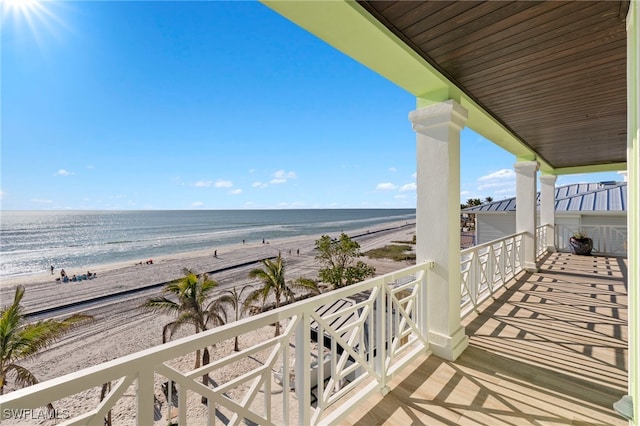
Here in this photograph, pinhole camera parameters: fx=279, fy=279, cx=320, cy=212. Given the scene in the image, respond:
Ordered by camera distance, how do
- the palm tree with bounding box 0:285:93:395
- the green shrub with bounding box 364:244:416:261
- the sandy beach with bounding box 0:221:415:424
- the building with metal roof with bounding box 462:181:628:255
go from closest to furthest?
1. the palm tree with bounding box 0:285:93:395
2. the building with metal roof with bounding box 462:181:628:255
3. the sandy beach with bounding box 0:221:415:424
4. the green shrub with bounding box 364:244:416:261

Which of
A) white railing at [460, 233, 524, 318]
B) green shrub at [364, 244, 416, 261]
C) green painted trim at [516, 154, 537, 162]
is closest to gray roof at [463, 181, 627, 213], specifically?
green painted trim at [516, 154, 537, 162]

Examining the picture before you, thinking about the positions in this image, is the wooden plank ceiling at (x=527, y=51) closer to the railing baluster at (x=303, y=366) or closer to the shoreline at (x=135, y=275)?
the railing baluster at (x=303, y=366)

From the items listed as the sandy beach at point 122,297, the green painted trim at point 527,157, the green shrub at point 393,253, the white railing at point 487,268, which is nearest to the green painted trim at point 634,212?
the white railing at point 487,268

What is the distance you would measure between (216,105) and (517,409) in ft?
110

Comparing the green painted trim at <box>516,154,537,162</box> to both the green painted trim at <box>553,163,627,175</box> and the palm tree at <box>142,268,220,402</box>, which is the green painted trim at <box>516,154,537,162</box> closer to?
the green painted trim at <box>553,163,627,175</box>

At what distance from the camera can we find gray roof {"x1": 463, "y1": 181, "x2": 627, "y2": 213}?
29.1 feet

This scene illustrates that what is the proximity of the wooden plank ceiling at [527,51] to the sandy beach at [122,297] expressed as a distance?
8.95 metres

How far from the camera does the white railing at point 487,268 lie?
12.7ft

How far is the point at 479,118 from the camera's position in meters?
3.60

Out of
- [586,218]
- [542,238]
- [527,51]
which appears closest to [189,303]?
[527,51]

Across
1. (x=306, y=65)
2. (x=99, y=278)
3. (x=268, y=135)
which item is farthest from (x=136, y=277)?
(x=268, y=135)

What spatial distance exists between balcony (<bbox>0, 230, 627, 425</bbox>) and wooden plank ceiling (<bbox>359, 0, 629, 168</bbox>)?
1.85m

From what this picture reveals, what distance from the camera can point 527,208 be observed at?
5984 millimetres

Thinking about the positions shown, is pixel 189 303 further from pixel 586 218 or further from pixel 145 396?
pixel 586 218
